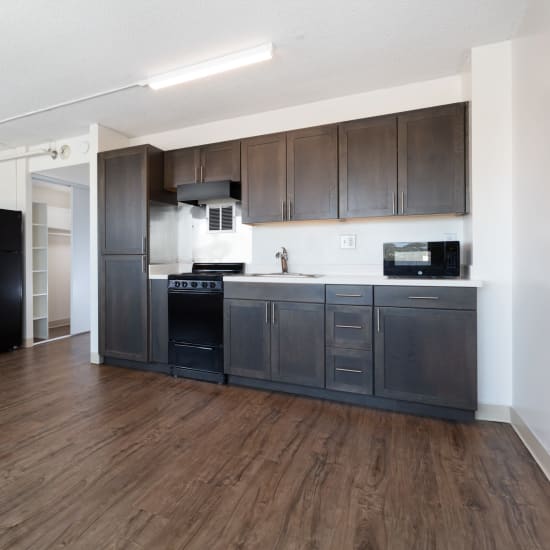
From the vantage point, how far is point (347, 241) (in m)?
3.30

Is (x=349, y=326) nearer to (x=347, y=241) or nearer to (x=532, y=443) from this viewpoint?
(x=347, y=241)

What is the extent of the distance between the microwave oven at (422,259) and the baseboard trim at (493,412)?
94 centimetres

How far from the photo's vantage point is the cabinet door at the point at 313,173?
3004 mm

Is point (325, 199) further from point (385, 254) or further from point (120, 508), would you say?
point (120, 508)

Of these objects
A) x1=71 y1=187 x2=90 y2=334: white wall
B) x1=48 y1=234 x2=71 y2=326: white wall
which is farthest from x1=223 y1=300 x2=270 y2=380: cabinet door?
x1=48 y1=234 x2=71 y2=326: white wall

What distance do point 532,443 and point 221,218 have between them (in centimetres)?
317

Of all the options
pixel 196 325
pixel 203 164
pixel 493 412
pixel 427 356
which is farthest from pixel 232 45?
pixel 493 412

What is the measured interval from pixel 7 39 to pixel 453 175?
10.7ft

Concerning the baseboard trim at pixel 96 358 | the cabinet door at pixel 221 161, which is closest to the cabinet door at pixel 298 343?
the cabinet door at pixel 221 161

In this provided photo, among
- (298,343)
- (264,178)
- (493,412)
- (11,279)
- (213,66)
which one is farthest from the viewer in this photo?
(11,279)

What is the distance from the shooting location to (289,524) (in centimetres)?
147

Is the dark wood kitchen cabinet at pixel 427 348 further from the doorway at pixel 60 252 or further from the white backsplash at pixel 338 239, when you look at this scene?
the doorway at pixel 60 252

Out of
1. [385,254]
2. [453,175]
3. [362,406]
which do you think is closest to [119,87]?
Result: [385,254]

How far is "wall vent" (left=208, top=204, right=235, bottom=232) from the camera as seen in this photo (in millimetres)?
3770
